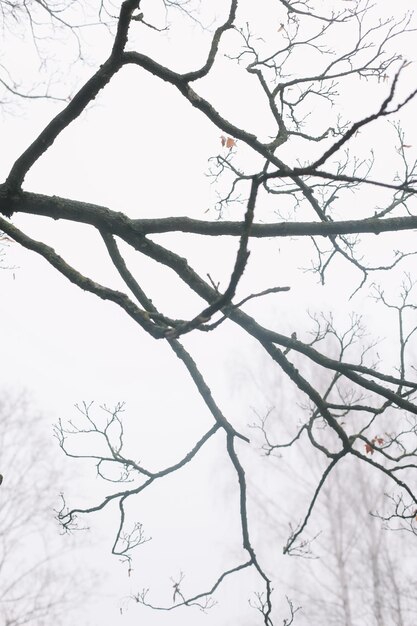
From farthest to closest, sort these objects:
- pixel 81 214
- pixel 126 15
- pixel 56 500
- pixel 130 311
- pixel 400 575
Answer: pixel 56 500
pixel 400 575
pixel 81 214
pixel 126 15
pixel 130 311

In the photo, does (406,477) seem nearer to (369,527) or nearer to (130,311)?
(369,527)

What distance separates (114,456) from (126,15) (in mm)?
1663

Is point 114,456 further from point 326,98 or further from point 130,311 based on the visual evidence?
point 326,98

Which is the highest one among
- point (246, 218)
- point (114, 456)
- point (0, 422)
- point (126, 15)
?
point (0, 422)

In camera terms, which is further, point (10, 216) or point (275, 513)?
point (275, 513)

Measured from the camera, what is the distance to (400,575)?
7691mm

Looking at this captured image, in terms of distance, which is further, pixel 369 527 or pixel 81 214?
pixel 369 527

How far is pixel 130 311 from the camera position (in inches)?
50.0

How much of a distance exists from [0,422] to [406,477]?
6243 mm

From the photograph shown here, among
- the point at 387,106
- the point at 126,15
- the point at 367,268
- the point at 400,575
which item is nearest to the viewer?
the point at 387,106

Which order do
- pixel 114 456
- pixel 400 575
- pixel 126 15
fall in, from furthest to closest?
pixel 400 575 < pixel 114 456 < pixel 126 15

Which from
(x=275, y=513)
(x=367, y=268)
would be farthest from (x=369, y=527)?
(x=367, y=268)

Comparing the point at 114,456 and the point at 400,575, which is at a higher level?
the point at 400,575

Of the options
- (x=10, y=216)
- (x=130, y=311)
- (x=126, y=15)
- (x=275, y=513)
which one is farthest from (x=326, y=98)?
(x=275, y=513)
